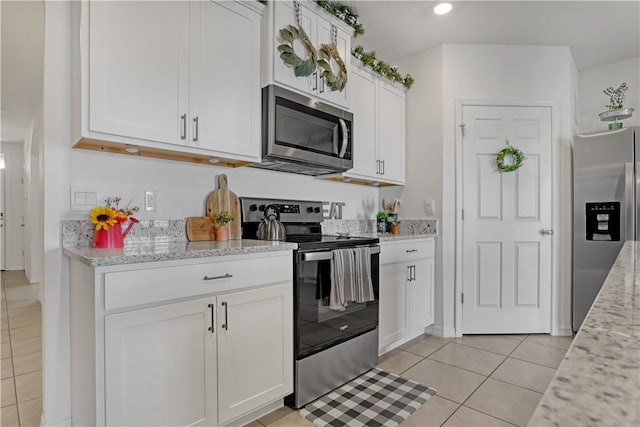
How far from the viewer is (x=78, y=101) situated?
1.58 metres

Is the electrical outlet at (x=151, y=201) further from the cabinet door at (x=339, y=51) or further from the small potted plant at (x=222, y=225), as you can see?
the cabinet door at (x=339, y=51)

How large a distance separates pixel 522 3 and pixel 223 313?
296 centimetres

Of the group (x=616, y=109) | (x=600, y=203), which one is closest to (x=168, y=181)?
(x=600, y=203)

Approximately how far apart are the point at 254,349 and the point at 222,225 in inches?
30.3

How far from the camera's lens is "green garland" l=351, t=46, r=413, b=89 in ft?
9.37

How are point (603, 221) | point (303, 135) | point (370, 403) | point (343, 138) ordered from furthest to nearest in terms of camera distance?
point (603, 221) → point (343, 138) → point (303, 135) → point (370, 403)

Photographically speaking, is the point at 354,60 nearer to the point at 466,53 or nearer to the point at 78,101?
the point at 466,53

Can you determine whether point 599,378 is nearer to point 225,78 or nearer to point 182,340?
point 182,340

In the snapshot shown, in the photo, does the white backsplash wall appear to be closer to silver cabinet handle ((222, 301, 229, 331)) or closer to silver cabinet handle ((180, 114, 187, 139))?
silver cabinet handle ((180, 114, 187, 139))

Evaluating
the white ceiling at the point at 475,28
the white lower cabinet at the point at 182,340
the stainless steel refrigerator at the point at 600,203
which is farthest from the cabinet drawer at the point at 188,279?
the stainless steel refrigerator at the point at 600,203

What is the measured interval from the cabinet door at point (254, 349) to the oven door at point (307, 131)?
35.0 inches

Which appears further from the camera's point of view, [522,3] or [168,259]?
[522,3]

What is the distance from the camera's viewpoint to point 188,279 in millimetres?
1505

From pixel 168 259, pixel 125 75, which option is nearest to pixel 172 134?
pixel 125 75
